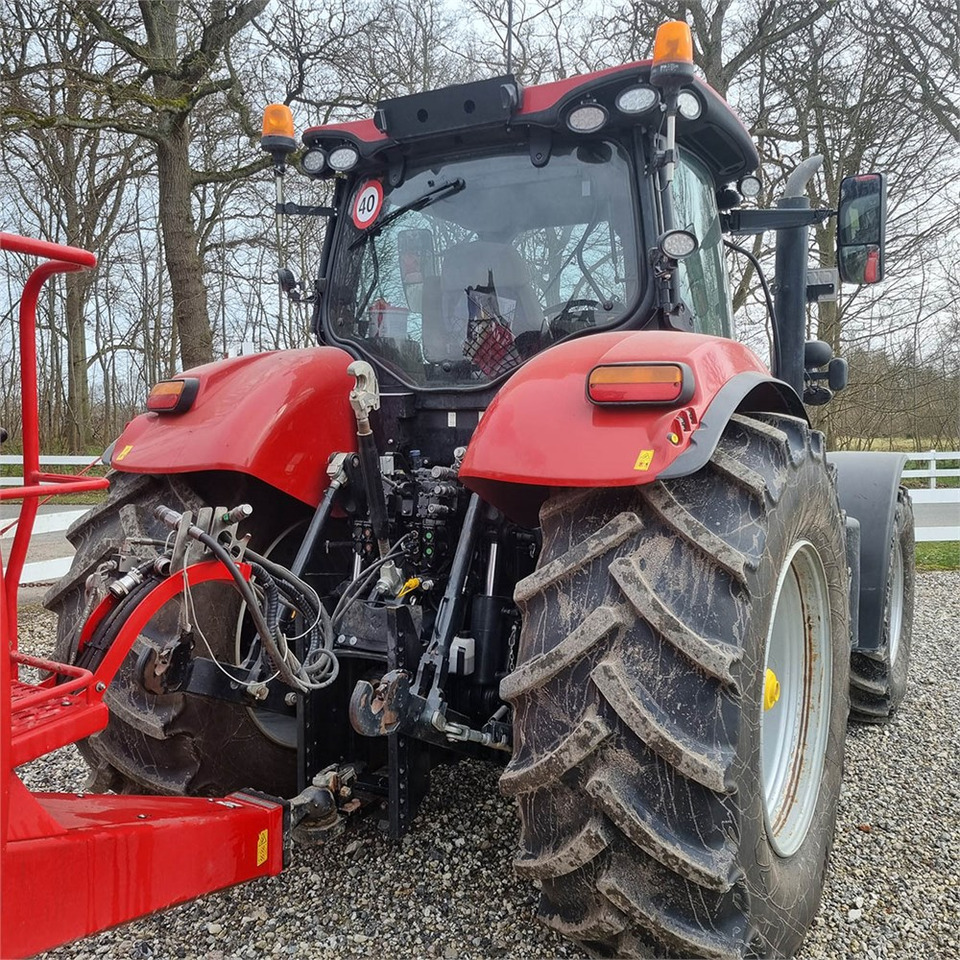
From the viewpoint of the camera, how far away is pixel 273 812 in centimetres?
183

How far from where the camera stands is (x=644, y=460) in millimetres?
1697

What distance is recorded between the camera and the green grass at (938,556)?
8.59 meters

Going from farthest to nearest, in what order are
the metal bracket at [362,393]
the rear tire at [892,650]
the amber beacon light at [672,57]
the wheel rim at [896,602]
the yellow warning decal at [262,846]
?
the wheel rim at [896,602]
the rear tire at [892,650]
the amber beacon light at [672,57]
the metal bracket at [362,393]
the yellow warning decal at [262,846]

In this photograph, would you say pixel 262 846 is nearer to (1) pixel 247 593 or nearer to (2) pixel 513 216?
(1) pixel 247 593

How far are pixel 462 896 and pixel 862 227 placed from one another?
111 inches

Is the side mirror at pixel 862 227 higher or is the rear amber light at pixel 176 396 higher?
the side mirror at pixel 862 227

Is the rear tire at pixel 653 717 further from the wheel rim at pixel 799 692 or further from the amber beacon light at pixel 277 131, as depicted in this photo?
the amber beacon light at pixel 277 131

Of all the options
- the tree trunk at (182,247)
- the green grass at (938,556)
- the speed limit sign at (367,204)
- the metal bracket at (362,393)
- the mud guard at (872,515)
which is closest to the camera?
the metal bracket at (362,393)

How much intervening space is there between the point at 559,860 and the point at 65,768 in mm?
2598

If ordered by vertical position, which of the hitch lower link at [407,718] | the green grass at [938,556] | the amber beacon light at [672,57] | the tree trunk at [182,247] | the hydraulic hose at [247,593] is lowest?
the green grass at [938,556]

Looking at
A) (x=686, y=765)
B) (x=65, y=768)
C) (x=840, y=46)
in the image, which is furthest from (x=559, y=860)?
(x=840, y=46)

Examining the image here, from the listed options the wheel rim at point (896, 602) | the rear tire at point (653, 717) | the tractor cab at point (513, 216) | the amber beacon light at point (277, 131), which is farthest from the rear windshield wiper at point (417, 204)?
the wheel rim at point (896, 602)

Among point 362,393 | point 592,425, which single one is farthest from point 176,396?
point 592,425

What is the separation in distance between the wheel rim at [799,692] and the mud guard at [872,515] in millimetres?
1405
